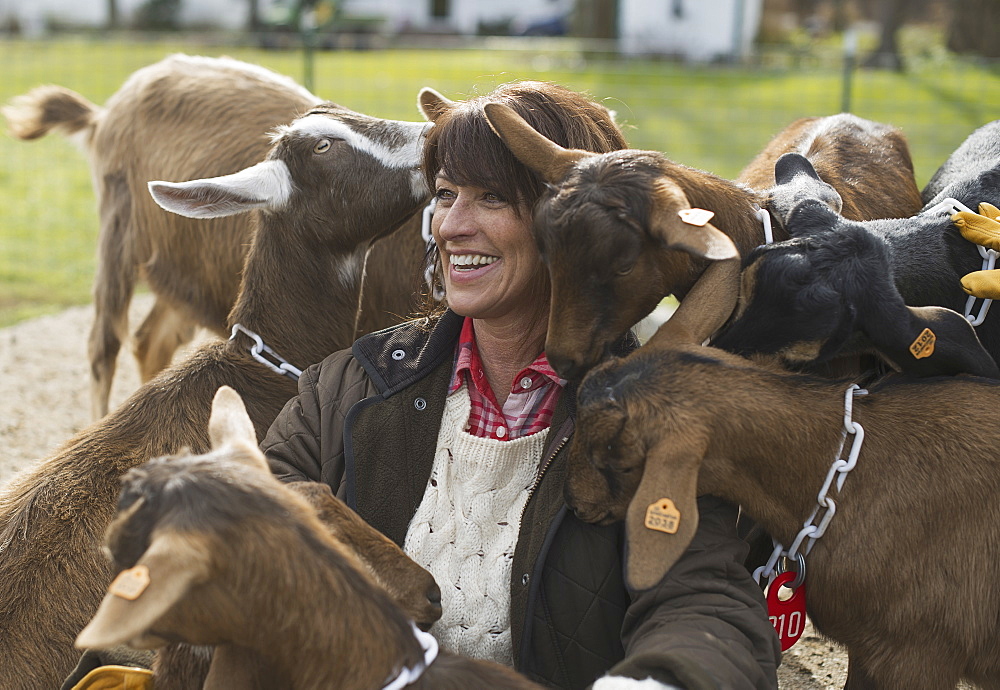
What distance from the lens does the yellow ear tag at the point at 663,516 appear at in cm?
238

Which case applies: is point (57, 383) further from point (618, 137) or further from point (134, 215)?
point (618, 137)

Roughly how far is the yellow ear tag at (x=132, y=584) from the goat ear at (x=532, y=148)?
4.58 feet

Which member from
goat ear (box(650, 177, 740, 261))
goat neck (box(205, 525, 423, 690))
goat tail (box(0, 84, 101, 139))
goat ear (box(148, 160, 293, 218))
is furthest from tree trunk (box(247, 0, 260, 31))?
goat neck (box(205, 525, 423, 690))

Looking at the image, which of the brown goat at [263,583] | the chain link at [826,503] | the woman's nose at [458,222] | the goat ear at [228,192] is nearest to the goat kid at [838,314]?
the chain link at [826,503]

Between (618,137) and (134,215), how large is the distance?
3354 millimetres

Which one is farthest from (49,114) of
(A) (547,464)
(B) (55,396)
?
(A) (547,464)

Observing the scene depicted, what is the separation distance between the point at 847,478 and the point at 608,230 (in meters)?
0.87

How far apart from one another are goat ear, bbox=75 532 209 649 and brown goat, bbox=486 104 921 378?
1050mm

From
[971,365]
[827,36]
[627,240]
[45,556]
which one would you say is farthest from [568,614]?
[827,36]

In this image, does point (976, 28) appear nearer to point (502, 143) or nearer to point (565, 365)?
point (502, 143)

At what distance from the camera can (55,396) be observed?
6836 mm

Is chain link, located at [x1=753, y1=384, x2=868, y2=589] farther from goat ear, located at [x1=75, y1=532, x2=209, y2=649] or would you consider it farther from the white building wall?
the white building wall

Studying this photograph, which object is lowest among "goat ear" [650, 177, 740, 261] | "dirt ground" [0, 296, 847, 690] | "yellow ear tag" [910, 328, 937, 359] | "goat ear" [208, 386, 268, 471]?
"dirt ground" [0, 296, 847, 690]

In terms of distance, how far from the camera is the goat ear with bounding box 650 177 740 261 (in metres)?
2.50
